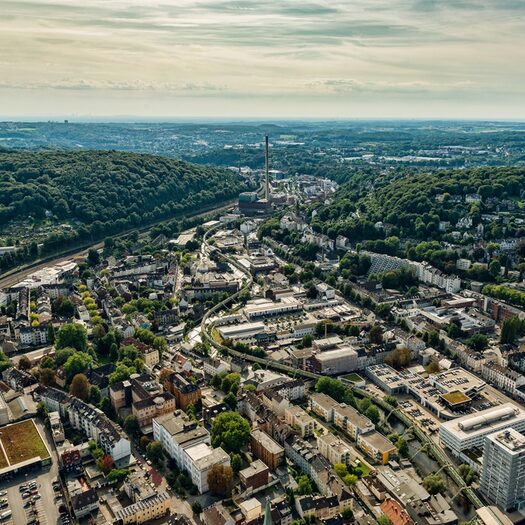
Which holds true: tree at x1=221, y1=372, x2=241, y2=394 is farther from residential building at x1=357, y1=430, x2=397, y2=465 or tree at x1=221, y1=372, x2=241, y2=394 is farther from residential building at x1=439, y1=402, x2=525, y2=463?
residential building at x1=439, y1=402, x2=525, y2=463

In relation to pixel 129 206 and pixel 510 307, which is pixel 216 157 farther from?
pixel 510 307

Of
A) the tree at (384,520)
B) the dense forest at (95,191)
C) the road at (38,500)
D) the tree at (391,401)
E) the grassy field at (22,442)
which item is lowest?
the road at (38,500)

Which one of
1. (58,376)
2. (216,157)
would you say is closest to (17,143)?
(216,157)

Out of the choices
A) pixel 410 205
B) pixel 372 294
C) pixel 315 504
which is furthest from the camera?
pixel 410 205

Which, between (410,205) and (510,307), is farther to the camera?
(410,205)

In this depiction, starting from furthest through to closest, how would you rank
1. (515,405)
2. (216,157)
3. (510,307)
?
(216,157)
(510,307)
(515,405)

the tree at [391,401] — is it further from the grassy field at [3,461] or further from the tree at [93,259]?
the tree at [93,259]

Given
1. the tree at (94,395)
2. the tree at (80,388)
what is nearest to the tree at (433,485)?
the tree at (94,395)
